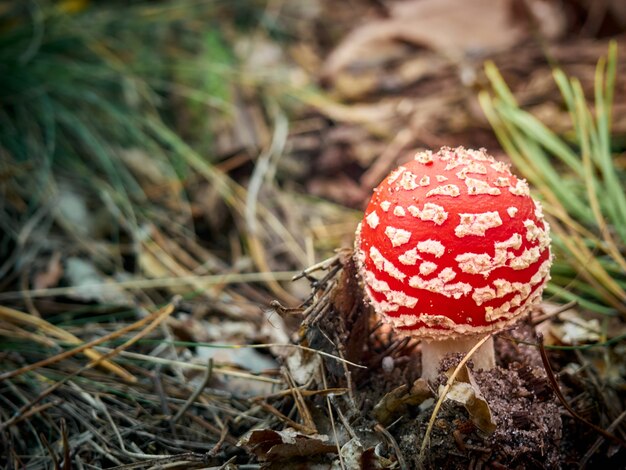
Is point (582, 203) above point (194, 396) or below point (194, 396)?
above

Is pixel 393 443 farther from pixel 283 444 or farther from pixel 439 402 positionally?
pixel 283 444

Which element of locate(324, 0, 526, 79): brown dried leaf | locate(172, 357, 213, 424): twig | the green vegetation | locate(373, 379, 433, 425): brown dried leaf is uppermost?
locate(324, 0, 526, 79): brown dried leaf

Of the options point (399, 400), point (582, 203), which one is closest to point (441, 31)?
point (582, 203)

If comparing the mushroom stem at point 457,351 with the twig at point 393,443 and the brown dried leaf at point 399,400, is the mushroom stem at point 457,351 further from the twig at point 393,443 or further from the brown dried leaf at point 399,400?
the twig at point 393,443

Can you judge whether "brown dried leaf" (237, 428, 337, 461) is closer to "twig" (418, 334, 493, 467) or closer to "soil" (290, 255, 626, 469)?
"soil" (290, 255, 626, 469)

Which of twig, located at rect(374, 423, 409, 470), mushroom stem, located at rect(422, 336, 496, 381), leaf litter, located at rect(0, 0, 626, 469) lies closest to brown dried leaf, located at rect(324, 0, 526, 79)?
leaf litter, located at rect(0, 0, 626, 469)

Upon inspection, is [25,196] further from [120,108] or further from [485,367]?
[485,367]

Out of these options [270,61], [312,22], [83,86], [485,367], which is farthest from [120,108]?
[485,367]
